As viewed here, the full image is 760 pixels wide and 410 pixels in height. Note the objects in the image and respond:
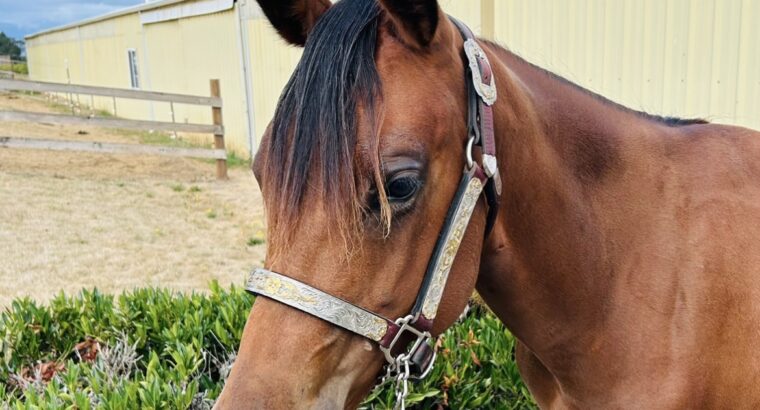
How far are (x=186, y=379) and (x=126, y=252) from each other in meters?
4.56

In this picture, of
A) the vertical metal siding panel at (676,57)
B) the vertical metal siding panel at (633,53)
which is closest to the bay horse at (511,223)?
the vertical metal siding panel at (676,57)

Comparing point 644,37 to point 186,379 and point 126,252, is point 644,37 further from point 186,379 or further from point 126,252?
point 126,252

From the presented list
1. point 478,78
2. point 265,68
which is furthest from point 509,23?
point 265,68

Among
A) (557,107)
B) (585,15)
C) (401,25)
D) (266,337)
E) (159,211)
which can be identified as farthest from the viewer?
(159,211)

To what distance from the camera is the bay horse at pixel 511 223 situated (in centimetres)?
115

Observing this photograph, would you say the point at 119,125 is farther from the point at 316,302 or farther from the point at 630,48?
the point at 316,302

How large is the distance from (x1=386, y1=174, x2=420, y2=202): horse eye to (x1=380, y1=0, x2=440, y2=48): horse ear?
11.8 inches

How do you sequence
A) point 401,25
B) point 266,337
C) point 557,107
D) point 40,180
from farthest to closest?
point 40,180, point 557,107, point 401,25, point 266,337

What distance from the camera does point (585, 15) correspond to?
Result: 17.6ft

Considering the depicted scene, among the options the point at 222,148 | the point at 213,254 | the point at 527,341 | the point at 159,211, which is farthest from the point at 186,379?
the point at 222,148

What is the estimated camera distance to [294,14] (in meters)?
1.50

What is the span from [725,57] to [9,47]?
92.9 metres

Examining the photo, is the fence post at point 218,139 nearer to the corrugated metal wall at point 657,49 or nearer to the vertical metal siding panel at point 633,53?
the corrugated metal wall at point 657,49

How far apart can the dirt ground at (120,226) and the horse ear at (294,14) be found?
440 centimetres
